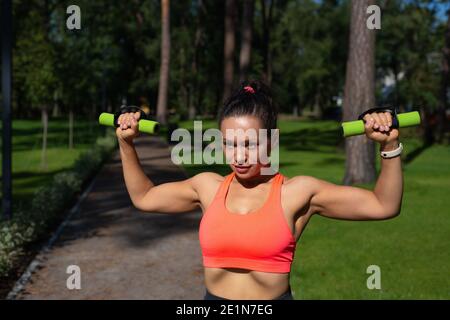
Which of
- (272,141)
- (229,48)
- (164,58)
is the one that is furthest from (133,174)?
(164,58)

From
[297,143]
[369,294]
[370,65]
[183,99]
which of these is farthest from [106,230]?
[183,99]

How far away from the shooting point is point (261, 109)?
7.88ft

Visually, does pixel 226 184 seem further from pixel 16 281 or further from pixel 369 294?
pixel 16 281

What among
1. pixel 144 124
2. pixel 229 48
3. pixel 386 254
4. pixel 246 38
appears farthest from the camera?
pixel 229 48

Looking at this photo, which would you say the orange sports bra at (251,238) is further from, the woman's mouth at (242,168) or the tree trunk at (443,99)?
the tree trunk at (443,99)

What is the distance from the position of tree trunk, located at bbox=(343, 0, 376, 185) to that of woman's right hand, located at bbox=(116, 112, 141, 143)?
1201 cm

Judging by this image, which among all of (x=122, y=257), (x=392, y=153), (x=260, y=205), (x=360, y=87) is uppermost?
(x=360, y=87)

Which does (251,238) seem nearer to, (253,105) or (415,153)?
(253,105)

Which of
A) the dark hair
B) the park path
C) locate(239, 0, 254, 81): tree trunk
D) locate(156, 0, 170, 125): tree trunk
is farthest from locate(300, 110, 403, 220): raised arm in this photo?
locate(156, 0, 170, 125): tree trunk

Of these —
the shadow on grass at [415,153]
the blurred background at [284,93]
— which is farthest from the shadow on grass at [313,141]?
the shadow on grass at [415,153]

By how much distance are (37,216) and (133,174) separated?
7881 mm

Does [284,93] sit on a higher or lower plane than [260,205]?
higher

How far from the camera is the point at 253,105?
2.40 metres
